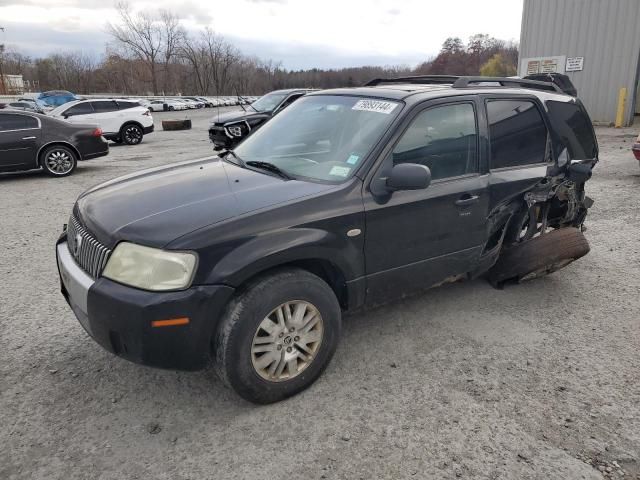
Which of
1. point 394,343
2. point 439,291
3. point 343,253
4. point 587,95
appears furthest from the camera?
point 587,95

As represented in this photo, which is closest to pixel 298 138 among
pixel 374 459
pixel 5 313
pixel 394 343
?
pixel 394 343

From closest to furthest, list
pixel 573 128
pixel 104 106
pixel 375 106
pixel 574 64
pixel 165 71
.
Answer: pixel 375 106 < pixel 573 128 < pixel 104 106 < pixel 574 64 < pixel 165 71

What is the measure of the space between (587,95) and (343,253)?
20.2m

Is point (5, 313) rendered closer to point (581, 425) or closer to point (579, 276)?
point (581, 425)

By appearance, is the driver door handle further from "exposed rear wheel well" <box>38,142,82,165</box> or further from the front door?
"exposed rear wheel well" <box>38,142,82,165</box>

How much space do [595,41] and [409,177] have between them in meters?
19.7

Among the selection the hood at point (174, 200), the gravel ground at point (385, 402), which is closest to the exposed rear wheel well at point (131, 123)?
the gravel ground at point (385, 402)

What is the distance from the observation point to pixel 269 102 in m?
14.2

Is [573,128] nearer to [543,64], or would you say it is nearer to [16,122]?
[16,122]

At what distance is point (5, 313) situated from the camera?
398 cm

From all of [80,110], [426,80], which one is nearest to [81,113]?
[80,110]

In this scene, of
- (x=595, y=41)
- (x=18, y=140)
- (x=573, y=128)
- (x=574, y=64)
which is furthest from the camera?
(x=574, y=64)

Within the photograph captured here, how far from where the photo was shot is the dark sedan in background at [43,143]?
1002 centimetres

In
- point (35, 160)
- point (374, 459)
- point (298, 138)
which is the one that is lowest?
point (374, 459)
